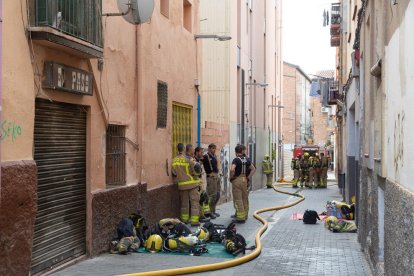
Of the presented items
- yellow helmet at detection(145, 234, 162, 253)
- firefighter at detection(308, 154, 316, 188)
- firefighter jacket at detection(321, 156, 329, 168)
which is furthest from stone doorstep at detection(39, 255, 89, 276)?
firefighter jacket at detection(321, 156, 329, 168)

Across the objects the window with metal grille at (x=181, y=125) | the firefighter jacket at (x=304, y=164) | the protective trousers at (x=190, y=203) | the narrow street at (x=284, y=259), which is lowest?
the narrow street at (x=284, y=259)

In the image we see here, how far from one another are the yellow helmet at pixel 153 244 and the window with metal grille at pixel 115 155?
1.23 m

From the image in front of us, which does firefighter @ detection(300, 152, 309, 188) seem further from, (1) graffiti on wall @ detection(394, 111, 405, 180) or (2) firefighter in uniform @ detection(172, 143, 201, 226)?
(1) graffiti on wall @ detection(394, 111, 405, 180)

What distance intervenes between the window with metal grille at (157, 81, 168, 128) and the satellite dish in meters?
3.35

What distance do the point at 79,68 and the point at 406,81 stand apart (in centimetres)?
492

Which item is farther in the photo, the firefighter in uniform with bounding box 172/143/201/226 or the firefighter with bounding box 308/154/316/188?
the firefighter with bounding box 308/154/316/188

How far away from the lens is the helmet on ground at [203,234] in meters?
10.5

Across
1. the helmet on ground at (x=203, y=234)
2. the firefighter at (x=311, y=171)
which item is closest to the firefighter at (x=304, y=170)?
the firefighter at (x=311, y=171)

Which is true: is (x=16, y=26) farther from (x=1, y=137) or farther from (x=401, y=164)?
(x=401, y=164)

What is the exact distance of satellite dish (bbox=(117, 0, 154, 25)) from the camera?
29.4 ft

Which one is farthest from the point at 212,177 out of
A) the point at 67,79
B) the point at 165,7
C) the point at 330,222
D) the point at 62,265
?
the point at 67,79

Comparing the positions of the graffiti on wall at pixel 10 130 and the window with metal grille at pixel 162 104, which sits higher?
the window with metal grille at pixel 162 104

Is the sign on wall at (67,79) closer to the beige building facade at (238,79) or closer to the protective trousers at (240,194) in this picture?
the protective trousers at (240,194)

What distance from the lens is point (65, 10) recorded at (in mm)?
7602
